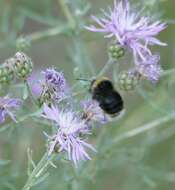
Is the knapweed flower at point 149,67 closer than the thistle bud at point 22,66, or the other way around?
the thistle bud at point 22,66

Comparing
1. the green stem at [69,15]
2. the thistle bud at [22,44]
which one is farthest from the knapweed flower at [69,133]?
the green stem at [69,15]

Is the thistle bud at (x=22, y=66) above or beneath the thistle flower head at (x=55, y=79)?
above

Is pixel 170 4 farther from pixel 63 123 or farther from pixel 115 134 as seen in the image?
pixel 63 123

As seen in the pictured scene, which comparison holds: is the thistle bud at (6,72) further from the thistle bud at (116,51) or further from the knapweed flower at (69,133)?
the thistle bud at (116,51)

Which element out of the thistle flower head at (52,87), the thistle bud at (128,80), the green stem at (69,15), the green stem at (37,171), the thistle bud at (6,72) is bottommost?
the green stem at (37,171)

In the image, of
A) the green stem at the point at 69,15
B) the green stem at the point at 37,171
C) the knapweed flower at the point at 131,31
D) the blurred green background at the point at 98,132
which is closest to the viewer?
the green stem at the point at 37,171

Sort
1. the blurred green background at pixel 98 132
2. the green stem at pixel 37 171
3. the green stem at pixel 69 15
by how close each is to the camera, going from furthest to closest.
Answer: the green stem at pixel 69 15 < the blurred green background at pixel 98 132 < the green stem at pixel 37 171

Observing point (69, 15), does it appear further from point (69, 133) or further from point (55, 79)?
point (69, 133)
